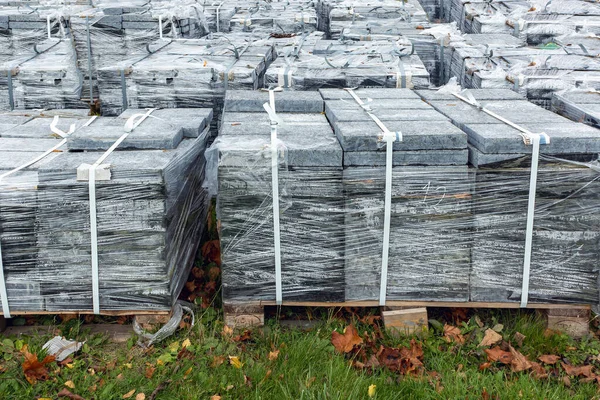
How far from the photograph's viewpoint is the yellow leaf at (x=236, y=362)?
3.89 metres

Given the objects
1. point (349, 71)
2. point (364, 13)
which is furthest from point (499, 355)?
point (364, 13)

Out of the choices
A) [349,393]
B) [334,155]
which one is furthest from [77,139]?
[349,393]

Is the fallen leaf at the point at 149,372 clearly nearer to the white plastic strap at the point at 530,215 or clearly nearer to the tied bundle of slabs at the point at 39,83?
the white plastic strap at the point at 530,215

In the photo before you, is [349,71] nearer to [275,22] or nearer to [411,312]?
[411,312]

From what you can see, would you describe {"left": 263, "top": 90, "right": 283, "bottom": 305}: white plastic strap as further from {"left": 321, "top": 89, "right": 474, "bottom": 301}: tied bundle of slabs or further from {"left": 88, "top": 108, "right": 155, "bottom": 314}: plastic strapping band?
{"left": 88, "top": 108, "right": 155, "bottom": 314}: plastic strapping band

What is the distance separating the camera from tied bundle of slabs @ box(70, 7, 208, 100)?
26.3 feet

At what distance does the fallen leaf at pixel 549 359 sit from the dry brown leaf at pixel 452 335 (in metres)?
0.47

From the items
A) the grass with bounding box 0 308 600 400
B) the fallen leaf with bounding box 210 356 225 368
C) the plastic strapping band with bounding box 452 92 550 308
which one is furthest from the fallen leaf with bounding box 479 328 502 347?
the fallen leaf with bounding box 210 356 225 368

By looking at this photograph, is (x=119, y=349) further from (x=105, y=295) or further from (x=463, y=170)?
(x=463, y=170)

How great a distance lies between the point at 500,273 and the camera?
13.8 ft

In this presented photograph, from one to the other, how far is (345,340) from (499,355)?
93 cm

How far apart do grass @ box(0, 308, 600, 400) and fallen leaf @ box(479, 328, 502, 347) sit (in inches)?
1.8

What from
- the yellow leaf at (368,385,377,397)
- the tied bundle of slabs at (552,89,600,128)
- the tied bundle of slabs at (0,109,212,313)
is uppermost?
the tied bundle of slabs at (552,89,600,128)

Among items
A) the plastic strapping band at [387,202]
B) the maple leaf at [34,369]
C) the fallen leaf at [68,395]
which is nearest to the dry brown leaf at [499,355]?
the plastic strapping band at [387,202]
